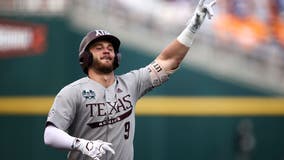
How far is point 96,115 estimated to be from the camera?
469cm


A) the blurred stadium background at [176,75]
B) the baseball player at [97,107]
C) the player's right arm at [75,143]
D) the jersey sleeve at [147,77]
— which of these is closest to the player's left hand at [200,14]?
the jersey sleeve at [147,77]

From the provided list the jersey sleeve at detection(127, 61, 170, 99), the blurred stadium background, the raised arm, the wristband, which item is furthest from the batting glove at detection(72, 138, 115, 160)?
the blurred stadium background

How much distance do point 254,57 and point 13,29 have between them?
3.19 meters

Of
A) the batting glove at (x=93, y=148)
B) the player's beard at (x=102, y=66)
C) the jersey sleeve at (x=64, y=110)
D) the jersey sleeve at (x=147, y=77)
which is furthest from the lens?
the jersey sleeve at (x=147, y=77)

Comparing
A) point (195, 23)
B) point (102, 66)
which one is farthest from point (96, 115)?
point (195, 23)

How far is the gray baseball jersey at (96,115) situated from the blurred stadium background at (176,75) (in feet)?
16.9

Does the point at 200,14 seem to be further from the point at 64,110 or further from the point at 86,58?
the point at 64,110

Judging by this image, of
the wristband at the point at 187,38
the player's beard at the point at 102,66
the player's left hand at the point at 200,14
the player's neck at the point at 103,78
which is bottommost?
the player's neck at the point at 103,78

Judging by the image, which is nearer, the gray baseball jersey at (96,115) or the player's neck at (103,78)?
the gray baseball jersey at (96,115)

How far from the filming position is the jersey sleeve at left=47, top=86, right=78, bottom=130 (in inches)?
181

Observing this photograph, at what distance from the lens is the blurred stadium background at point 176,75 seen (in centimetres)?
998

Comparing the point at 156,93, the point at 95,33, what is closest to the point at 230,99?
the point at 156,93

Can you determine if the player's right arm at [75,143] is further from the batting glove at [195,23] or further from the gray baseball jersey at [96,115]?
the batting glove at [195,23]

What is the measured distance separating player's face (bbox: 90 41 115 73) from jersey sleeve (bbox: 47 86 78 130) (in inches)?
9.2
